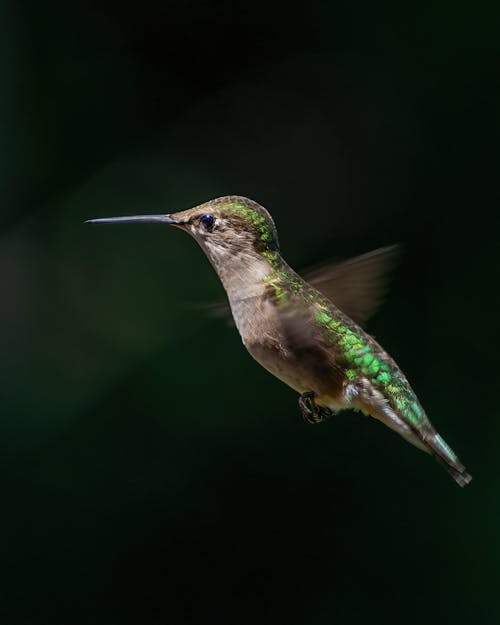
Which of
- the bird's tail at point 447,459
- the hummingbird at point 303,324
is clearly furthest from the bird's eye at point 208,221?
the bird's tail at point 447,459

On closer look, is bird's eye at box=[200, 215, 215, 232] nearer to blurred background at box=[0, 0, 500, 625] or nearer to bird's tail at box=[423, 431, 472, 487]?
bird's tail at box=[423, 431, 472, 487]

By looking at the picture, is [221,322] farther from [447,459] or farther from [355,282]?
[447,459]

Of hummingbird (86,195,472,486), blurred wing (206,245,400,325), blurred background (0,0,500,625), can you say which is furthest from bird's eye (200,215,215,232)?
blurred background (0,0,500,625)

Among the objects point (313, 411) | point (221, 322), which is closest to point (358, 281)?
point (313, 411)

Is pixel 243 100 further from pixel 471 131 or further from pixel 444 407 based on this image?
pixel 444 407

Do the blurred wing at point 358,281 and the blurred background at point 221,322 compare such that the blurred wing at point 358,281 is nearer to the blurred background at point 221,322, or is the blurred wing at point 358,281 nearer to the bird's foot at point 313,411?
the bird's foot at point 313,411

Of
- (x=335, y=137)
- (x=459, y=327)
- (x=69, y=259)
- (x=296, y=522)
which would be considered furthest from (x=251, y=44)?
(x=296, y=522)
